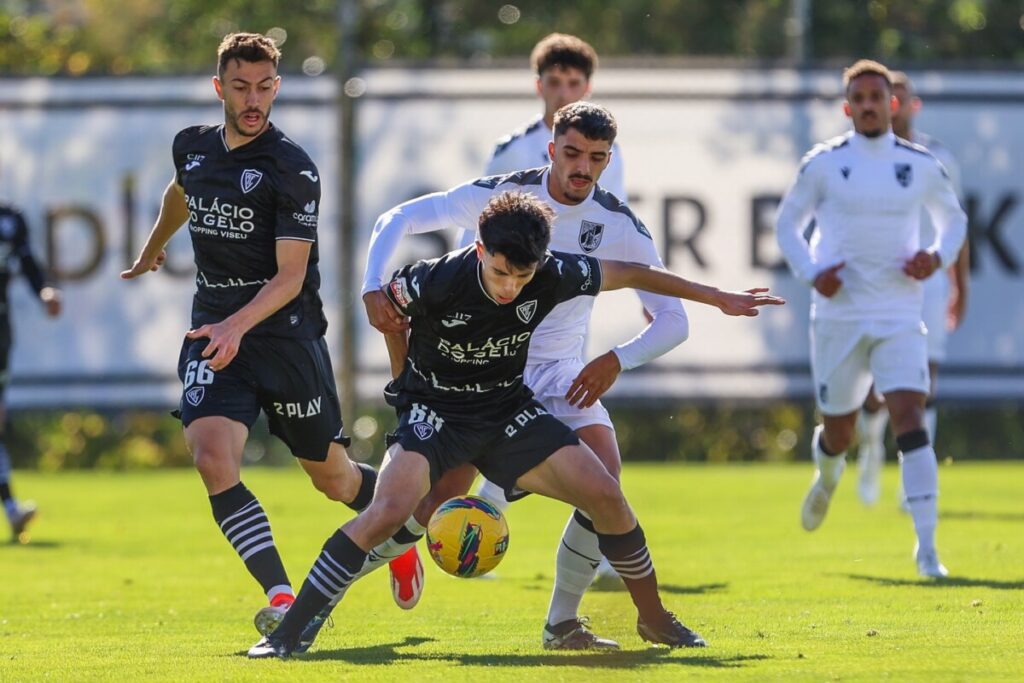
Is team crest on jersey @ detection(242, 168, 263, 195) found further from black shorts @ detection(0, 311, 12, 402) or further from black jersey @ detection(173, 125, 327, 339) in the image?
black shorts @ detection(0, 311, 12, 402)

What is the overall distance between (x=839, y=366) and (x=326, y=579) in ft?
14.9

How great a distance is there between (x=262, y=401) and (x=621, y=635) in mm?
1756

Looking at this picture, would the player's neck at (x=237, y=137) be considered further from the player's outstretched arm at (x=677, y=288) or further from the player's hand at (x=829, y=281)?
the player's hand at (x=829, y=281)

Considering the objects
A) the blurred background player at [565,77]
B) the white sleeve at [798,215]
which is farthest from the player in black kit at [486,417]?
the white sleeve at [798,215]

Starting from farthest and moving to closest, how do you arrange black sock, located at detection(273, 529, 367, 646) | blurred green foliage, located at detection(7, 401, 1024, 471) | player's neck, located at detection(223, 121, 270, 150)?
blurred green foliage, located at detection(7, 401, 1024, 471) → player's neck, located at detection(223, 121, 270, 150) → black sock, located at detection(273, 529, 367, 646)

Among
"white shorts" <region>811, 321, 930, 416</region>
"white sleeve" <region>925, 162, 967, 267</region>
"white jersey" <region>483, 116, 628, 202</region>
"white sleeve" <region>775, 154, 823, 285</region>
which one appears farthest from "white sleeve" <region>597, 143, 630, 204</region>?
"white sleeve" <region>925, 162, 967, 267</region>

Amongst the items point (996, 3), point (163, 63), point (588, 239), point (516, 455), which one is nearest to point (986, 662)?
point (516, 455)

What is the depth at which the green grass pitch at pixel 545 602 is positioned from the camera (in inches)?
267

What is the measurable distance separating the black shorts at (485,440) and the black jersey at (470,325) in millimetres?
50

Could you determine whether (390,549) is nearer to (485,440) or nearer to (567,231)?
(485,440)

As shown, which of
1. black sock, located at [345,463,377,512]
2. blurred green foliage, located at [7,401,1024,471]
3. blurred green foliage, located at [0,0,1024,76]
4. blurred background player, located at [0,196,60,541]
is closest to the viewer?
black sock, located at [345,463,377,512]

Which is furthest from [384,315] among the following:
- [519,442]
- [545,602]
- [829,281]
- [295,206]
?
[829,281]

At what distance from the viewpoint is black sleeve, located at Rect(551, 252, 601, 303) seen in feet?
23.4

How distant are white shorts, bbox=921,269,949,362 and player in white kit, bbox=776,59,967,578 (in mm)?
2684
